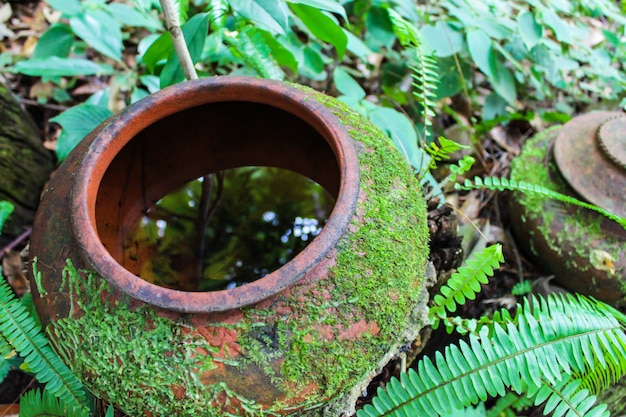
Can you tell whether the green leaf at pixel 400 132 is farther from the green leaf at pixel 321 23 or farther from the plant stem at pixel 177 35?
the plant stem at pixel 177 35

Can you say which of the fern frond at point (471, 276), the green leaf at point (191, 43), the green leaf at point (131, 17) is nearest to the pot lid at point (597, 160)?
the fern frond at point (471, 276)

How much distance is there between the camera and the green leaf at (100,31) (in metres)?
1.91

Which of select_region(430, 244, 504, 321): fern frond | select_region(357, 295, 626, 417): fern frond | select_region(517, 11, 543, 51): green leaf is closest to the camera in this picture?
select_region(357, 295, 626, 417): fern frond

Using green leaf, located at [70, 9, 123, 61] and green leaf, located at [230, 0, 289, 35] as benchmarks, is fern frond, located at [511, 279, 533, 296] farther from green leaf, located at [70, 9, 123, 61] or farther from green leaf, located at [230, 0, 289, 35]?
green leaf, located at [70, 9, 123, 61]

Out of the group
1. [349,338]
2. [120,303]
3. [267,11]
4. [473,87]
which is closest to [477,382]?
[349,338]

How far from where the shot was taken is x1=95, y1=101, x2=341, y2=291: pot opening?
152 centimetres

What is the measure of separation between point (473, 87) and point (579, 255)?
3.70 ft

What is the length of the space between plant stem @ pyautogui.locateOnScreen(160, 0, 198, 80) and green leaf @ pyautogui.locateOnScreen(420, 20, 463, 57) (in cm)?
100

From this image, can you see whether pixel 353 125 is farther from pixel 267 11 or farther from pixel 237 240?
pixel 237 240

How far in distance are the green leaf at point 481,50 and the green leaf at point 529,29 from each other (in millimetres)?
134

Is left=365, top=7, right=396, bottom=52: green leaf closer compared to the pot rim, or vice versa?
the pot rim

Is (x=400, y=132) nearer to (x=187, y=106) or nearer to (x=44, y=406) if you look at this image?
(x=187, y=106)

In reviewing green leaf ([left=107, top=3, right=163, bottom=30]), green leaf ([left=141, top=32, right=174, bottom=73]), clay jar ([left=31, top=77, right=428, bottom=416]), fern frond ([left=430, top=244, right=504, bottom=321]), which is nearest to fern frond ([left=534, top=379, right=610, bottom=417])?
fern frond ([left=430, top=244, right=504, bottom=321])

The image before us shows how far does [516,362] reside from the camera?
3.82ft
